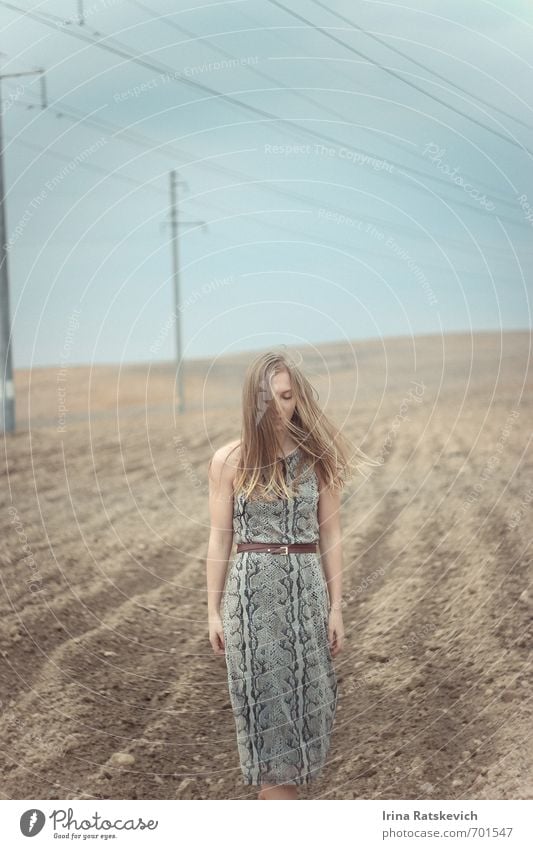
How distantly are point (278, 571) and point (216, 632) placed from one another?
10.8 inches

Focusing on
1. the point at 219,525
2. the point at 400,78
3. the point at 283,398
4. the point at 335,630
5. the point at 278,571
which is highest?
the point at 400,78

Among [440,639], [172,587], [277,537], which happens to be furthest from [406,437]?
[277,537]

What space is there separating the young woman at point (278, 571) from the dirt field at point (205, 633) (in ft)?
2.36

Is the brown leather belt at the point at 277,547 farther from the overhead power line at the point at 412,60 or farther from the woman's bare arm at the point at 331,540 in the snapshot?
the overhead power line at the point at 412,60

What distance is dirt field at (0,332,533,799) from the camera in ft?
12.9

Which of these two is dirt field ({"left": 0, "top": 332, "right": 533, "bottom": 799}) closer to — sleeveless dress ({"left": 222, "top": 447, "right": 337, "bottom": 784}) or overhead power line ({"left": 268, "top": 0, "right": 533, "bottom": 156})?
sleeveless dress ({"left": 222, "top": 447, "right": 337, "bottom": 784})

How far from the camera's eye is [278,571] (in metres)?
3.15

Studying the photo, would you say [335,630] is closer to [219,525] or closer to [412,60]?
[219,525]

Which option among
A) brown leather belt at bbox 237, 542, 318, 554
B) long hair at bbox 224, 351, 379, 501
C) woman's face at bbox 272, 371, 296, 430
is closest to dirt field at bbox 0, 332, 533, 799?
brown leather belt at bbox 237, 542, 318, 554

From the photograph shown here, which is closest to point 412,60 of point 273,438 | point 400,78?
point 400,78

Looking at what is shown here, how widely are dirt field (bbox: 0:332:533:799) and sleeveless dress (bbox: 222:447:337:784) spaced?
2.31 ft

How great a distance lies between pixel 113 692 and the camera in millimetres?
4395

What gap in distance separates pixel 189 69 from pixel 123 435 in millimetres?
6704
